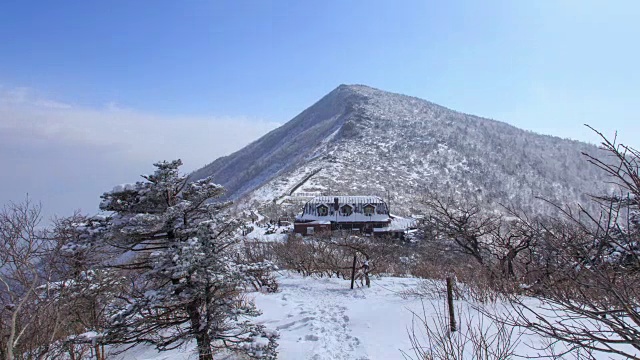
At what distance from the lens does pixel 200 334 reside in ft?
21.2

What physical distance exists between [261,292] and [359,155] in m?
80.5

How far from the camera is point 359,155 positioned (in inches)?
3661

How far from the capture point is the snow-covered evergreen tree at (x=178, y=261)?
6000mm

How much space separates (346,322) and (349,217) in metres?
32.6

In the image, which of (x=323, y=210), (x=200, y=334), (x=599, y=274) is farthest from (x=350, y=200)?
(x=599, y=274)

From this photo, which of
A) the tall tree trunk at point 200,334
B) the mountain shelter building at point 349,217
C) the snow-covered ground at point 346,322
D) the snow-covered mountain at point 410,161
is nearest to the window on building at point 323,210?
the mountain shelter building at point 349,217

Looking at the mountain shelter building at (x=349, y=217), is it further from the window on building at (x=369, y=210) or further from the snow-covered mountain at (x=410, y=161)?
the snow-covered mountain at (x=410, y=161)

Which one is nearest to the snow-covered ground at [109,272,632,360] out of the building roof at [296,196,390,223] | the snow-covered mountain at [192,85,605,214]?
the building roof at [296,196,390,223]

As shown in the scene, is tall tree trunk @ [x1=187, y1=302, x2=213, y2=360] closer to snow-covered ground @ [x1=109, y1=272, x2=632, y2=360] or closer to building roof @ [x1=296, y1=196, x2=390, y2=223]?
snow-covered ground @ [x1=109, y1=272, x2=632, y2=360]

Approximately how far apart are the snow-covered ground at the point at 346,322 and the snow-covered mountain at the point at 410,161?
46.5 metres

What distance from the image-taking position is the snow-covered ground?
7.27 m

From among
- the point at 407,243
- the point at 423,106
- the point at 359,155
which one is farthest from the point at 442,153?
the point at 407,243

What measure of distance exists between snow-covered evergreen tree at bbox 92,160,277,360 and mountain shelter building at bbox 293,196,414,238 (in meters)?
32.2

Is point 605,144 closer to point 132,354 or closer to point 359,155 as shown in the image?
point 132,354
